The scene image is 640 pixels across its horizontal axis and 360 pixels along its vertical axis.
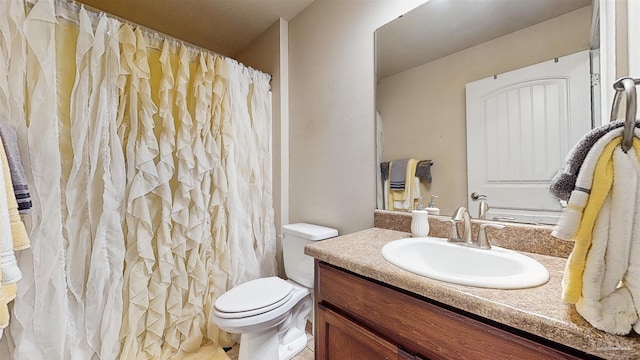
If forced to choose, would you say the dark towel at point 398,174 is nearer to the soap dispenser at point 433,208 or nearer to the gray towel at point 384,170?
the gray towel at point 384,170

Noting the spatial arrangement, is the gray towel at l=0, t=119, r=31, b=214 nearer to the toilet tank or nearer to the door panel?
the toilet tank

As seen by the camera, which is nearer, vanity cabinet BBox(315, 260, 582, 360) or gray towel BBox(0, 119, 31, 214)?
vanity cabinet BBox(315, 260, 582, 360)

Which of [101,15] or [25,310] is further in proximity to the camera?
[101,15]

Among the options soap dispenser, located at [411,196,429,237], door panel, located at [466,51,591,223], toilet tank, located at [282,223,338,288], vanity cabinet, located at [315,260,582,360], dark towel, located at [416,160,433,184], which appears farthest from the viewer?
toilet tank, located at [282,223,338,288]

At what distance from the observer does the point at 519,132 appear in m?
0.97

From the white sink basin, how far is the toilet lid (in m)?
0.73

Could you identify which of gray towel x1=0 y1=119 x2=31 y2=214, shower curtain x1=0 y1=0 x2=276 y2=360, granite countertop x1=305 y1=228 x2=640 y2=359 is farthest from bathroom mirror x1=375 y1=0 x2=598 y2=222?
gray towel x1=0 y1=119 x2=31 y2=214

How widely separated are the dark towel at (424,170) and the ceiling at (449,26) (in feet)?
1.69

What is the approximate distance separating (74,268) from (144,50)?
121 cm

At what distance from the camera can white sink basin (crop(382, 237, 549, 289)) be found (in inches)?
25.4

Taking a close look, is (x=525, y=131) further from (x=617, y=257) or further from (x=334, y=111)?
(x=334, y=111)

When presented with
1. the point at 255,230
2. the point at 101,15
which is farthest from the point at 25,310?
the point at 101,15

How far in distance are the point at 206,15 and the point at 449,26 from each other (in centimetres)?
179

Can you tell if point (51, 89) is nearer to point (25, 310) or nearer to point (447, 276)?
point (25, 310)
